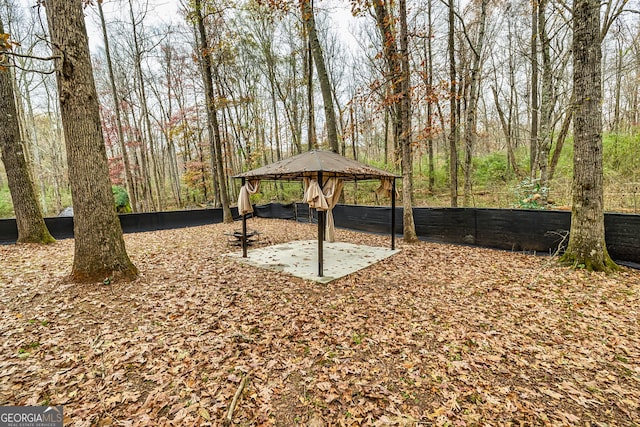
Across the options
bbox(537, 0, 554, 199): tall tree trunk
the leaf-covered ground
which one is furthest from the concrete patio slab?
bbox(537, 0, 554, 199): tall tree trunk

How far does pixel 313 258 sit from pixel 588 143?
5.77 meters

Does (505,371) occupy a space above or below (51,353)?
below

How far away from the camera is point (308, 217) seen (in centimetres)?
1191

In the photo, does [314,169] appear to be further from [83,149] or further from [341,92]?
[341,92]

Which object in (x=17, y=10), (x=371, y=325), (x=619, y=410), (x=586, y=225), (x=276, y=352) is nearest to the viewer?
(x=619, y=410)

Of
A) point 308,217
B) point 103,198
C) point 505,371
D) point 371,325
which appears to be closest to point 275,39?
point 308,217

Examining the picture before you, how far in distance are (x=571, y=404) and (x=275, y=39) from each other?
1757cm

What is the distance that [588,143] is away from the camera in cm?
468

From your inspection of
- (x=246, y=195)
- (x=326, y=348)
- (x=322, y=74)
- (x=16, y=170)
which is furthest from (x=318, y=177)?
(x=16, y=170)

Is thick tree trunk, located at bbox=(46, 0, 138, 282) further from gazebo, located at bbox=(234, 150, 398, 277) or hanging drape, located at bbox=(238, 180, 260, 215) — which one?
gazebo, located at bbox=(234, 150, 398, 277)

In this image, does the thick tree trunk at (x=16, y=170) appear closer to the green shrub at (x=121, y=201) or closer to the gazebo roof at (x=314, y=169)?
the green shrub at (x=121, y=201)

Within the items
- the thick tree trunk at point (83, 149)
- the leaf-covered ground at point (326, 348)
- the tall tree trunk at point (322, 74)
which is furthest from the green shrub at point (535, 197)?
the thick tree trunk at point (83, 149)

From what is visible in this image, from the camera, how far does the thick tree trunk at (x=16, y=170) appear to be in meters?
6.14

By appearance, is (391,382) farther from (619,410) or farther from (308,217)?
(308,217)
